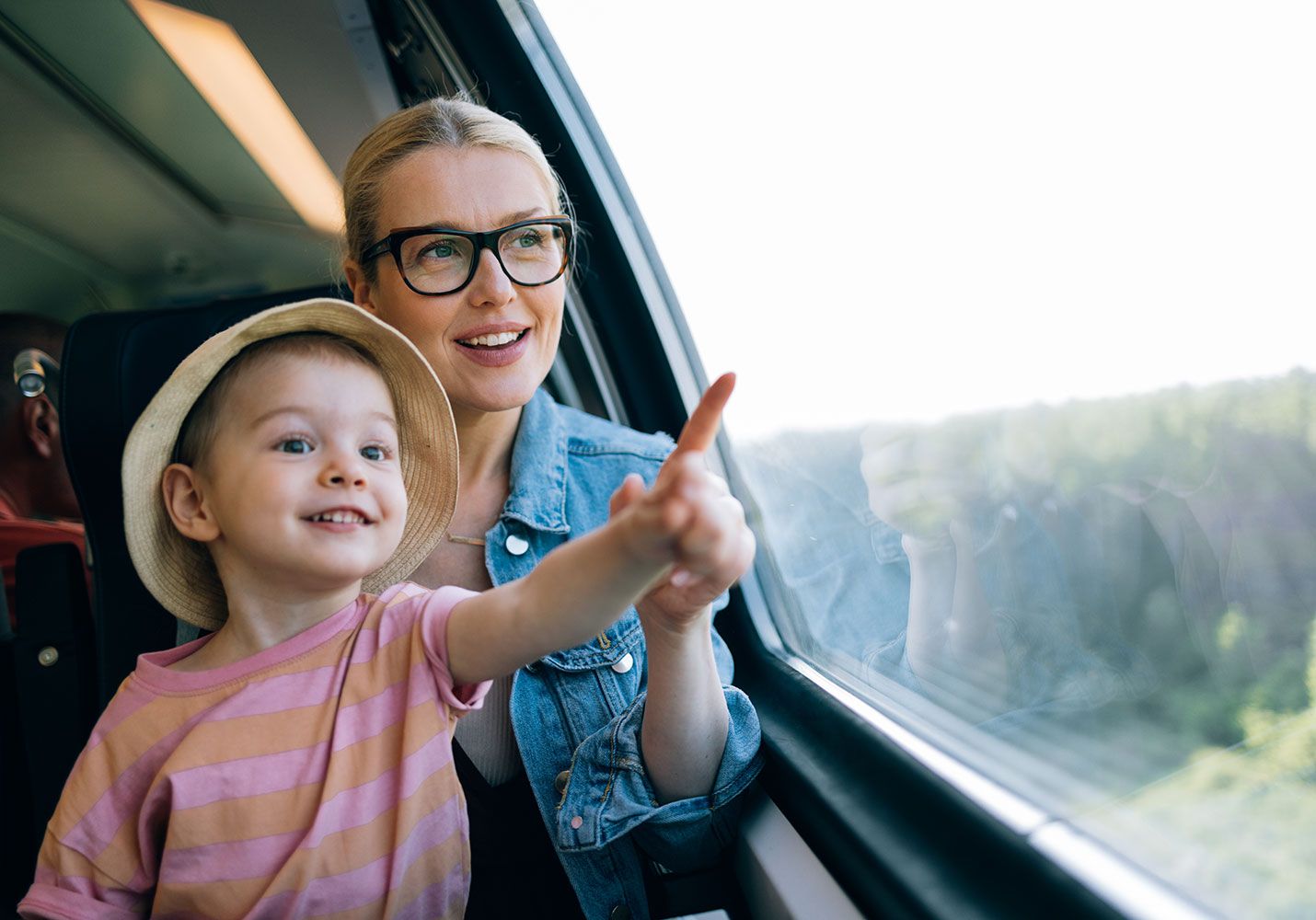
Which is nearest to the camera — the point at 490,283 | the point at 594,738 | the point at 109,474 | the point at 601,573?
the point at 601,573

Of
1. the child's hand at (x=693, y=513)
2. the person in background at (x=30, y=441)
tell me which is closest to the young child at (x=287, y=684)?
the child's hand at (x=693, y=513)

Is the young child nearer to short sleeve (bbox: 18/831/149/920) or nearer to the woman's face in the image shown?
short sleeve (bbox: 18/831/149/920)

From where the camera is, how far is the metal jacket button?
133cm

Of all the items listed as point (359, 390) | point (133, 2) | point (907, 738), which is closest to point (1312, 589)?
point (907, 738)

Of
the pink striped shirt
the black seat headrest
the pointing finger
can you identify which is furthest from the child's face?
the black seat headrest

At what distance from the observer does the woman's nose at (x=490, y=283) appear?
1.30 m

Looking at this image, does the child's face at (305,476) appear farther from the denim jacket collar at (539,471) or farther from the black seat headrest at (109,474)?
the black seat headrest at (109,474)

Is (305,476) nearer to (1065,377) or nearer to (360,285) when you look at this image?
(360,285)

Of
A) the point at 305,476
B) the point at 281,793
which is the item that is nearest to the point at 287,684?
the point at 281,793

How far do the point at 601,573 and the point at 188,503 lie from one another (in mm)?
623

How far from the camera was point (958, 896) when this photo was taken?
84 cm

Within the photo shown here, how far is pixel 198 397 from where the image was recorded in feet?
3.52

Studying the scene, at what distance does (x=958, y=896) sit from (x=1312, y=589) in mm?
465

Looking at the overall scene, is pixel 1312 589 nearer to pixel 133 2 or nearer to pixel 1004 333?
pixel 1004 333
